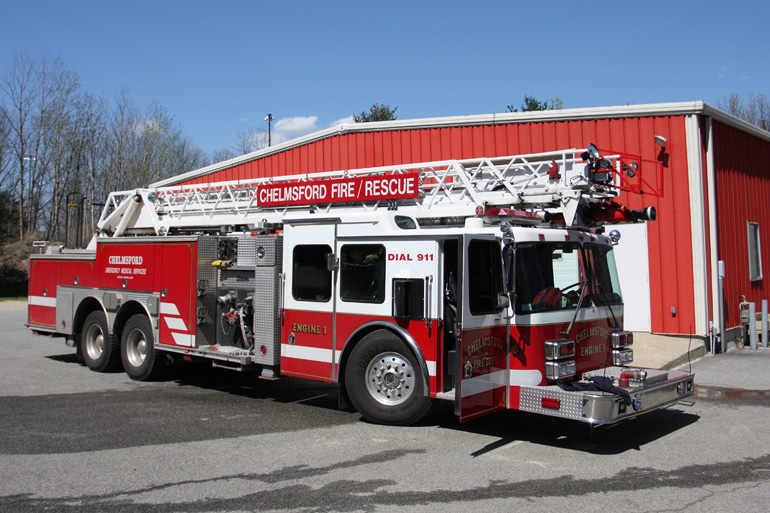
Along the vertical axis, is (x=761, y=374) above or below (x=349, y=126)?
below

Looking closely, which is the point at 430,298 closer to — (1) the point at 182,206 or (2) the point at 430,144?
(1) the point at 182,206

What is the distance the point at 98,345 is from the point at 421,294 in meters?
6.90

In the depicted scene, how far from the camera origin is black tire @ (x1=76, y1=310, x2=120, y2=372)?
10.7 m

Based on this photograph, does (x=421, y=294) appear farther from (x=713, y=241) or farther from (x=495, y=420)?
(x=713, y=241)

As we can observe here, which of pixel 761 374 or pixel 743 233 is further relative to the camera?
pixel 743 233

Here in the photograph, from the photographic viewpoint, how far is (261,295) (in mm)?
8430

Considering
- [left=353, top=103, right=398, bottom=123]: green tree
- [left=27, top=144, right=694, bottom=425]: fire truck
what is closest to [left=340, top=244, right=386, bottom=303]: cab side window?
[left=27, top=144, right=694, bottom=425]: fire truck

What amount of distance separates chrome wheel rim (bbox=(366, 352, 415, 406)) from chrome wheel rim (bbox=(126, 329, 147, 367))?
4659 mm

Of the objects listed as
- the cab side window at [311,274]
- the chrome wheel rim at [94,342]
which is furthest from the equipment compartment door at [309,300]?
Result: the chrome wheel rim at [94,342]

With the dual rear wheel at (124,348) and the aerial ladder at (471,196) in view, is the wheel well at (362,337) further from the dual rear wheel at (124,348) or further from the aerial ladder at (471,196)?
the dual rear wheel at (124,348)

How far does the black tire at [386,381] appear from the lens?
6977 millimetres

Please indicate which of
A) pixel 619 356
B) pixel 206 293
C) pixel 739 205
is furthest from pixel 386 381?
pixel 739 205

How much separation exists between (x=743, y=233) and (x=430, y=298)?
38.4ft

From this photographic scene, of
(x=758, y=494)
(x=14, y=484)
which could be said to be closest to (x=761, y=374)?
(x=758, y=494)
